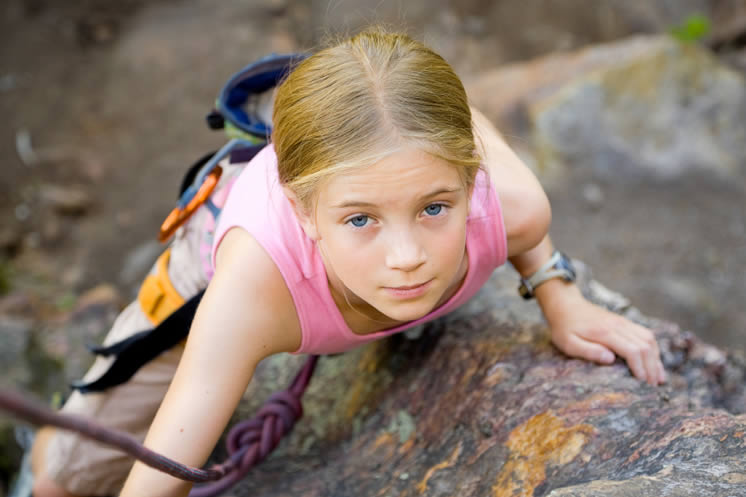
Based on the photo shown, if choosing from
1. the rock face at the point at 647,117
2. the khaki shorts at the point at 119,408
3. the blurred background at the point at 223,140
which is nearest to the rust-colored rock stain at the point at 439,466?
the khaki shorts at the point at 119,408

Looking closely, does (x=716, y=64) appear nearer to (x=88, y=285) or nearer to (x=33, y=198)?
(x=88, y=285)

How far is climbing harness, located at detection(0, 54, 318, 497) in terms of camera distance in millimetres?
1803

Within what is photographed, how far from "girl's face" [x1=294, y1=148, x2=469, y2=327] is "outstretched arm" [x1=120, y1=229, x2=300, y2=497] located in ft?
0.53

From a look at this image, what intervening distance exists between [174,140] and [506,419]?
3672 millimetres

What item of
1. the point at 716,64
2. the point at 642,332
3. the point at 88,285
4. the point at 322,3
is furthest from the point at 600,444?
the point at 322,3

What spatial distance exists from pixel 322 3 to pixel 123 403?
179 inches

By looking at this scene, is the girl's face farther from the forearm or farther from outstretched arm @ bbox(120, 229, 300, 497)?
the forearm

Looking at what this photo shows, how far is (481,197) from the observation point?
152 centimetres

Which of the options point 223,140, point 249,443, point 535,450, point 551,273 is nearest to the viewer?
point 535,450

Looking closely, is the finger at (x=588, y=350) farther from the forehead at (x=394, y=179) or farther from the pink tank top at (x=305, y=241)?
the forehead at (x=394, y=179)

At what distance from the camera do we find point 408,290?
128 cm

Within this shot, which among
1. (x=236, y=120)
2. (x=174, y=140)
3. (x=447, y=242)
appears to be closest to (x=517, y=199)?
(x=447, y=242)

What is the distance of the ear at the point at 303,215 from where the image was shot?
130cm

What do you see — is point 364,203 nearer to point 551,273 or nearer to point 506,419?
point 506,419
